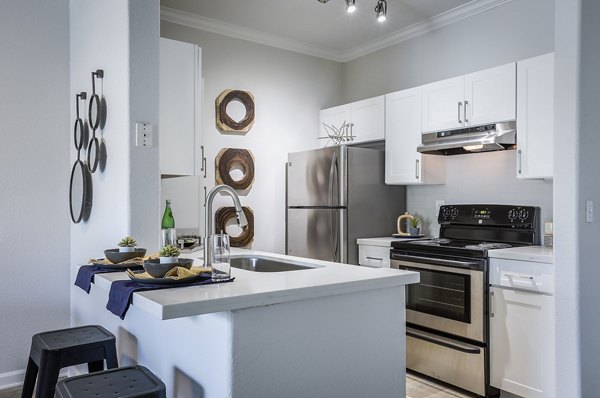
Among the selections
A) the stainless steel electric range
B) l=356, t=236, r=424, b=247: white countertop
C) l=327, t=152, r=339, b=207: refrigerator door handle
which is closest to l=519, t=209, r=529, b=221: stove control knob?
the stainless steel electric range

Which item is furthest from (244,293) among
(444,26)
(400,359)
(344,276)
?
(444,26)

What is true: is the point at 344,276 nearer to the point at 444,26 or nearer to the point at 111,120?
the point at 111,120

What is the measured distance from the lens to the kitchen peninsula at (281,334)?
1448 mm

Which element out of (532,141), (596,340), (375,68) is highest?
(375,68)

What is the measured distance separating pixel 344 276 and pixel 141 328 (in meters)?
0.96

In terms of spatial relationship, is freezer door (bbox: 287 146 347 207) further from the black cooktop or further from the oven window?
the oven window

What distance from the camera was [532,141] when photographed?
3.02 m

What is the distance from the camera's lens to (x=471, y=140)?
10.8ft

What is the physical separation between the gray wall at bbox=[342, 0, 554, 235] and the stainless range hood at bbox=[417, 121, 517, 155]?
0.19 meters

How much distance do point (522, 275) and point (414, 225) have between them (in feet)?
4.26

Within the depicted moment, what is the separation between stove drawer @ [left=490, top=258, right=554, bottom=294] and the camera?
265cm

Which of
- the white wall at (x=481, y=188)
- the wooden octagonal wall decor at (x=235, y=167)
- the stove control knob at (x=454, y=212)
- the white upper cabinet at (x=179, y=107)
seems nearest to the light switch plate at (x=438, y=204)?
the white wall at (x=481, y=188)

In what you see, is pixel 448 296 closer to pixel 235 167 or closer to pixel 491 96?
pixel 491 96

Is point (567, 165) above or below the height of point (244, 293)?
above
